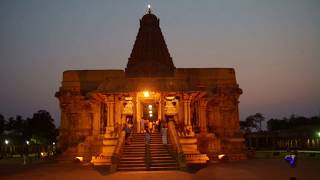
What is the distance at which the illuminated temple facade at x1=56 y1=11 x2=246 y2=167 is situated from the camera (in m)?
31.6

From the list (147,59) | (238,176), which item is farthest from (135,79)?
(238,176)

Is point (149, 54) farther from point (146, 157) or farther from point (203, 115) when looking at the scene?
point (146, 157)

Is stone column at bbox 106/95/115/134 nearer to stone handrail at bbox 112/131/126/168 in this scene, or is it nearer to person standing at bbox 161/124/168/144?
stone handrail at bbox 112/131/126/168

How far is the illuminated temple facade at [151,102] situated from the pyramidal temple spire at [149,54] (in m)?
0.09

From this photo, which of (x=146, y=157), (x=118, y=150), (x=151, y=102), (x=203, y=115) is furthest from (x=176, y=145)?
(x=151, y=102)

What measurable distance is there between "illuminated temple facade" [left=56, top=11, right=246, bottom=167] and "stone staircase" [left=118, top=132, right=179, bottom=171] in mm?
6041

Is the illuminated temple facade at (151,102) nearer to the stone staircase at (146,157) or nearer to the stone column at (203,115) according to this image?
the stone column at (203,115)

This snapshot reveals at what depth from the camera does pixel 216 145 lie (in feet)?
105

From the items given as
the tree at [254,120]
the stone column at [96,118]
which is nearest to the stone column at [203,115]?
the stone column at [96,118]

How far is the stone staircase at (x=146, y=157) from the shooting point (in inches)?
855

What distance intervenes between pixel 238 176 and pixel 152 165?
17.4 ft

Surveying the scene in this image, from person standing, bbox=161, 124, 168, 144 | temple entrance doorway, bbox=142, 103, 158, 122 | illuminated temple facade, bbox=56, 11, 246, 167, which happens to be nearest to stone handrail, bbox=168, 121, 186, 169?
person standing, bbox=161, 124, 168, 144

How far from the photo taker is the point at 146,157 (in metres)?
22.6

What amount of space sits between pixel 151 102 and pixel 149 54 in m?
5.62
